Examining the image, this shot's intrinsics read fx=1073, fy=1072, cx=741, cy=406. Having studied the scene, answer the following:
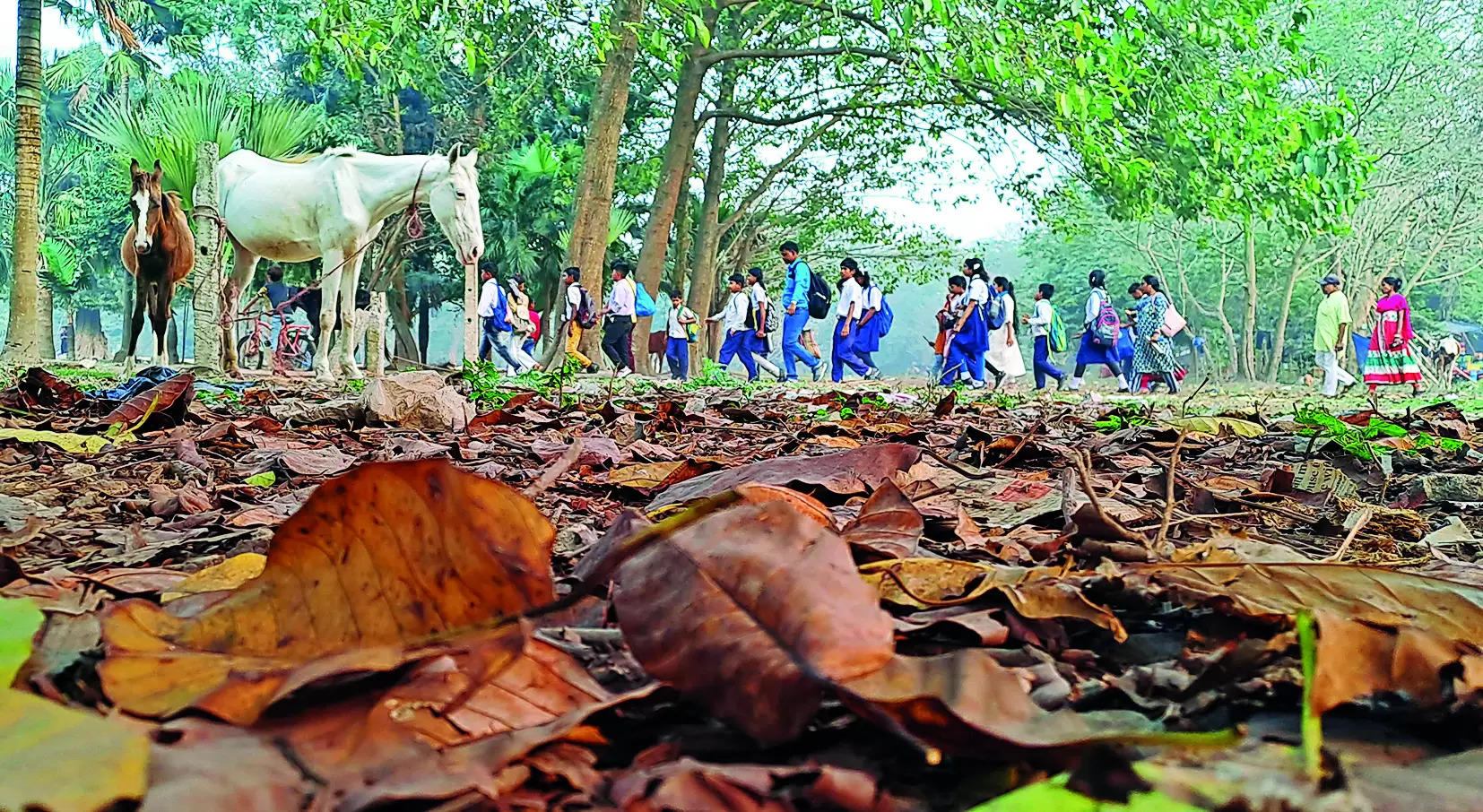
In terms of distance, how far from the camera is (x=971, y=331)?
13.5m

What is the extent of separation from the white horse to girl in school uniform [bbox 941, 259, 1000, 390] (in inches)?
234

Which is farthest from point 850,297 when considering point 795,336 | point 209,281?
point 209,281

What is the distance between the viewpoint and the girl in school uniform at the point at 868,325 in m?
14.5

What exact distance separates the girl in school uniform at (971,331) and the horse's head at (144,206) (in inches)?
342

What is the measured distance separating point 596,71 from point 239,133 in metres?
6.47

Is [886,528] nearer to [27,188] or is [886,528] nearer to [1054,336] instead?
[27,188]

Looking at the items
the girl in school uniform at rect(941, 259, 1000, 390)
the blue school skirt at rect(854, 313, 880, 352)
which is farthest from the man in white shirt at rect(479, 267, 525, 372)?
the girl in school uniform at rect(941, 259, 1000, 390)

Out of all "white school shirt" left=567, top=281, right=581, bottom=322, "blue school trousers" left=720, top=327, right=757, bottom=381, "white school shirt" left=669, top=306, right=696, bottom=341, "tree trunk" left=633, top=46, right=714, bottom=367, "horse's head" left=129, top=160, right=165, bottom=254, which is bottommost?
"blue school trousers" left=720, top=327, right=757, bottom=381

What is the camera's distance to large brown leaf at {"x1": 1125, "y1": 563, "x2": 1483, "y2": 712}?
0.76 metres

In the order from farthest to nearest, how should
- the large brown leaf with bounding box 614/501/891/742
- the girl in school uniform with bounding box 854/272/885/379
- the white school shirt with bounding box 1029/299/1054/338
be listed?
the white school shirt with bounding box 1029/299/1054/338
the girl in school uniform with bounding box 854/272/885/379
the large brown leaf with bounding box 614/501/891/742

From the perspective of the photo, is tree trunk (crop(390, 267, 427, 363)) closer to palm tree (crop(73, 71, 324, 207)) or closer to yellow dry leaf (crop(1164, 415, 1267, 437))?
palm tree (crop(73, 71, 324, 207))

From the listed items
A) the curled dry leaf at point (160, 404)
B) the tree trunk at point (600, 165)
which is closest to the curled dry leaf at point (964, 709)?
the curled dry leaf at point (160, 404)

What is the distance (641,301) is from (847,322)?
3026 millimetres

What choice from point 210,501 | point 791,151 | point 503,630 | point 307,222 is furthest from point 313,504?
point 791,151
